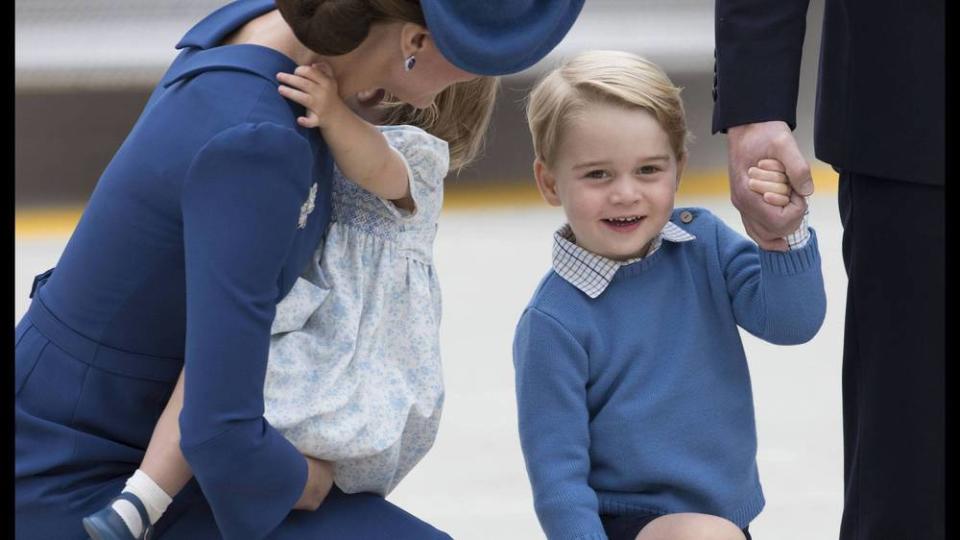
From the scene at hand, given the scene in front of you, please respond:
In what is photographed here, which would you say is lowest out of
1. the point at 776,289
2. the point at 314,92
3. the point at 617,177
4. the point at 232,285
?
the point at 776,289

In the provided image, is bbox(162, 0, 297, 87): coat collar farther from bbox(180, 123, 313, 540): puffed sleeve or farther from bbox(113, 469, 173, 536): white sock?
bbox(113, 469, 173, 536): white sock

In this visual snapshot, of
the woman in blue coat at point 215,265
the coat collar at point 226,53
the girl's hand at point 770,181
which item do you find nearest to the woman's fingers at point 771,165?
the girl's hand at point 770,181

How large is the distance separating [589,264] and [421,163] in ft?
0.97

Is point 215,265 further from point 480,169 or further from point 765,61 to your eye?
point 480,169

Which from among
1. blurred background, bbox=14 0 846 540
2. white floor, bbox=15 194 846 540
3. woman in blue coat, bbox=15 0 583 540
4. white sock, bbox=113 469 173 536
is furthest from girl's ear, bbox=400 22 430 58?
blurred background, bbox=14 0 846 540

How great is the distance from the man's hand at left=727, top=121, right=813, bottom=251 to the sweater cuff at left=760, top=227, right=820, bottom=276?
0.05m

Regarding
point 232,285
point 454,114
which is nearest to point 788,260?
point 454,114

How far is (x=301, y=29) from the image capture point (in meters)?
1.54

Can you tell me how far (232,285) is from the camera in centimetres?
149

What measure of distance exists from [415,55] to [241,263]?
28 cm

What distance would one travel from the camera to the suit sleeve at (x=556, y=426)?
1858 mm

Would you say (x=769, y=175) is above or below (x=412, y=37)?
below

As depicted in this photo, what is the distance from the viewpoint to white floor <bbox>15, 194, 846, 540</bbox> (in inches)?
110

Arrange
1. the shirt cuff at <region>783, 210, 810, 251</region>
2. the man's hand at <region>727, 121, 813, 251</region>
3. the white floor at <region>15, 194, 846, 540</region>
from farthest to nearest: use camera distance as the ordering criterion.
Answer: the white floor at <region>15, 194, 846, 540</region>, the shirt cuff at <region>783, 210, 810, 251</region>, the man's hand at <region>727, 121, 813, 251</region>
